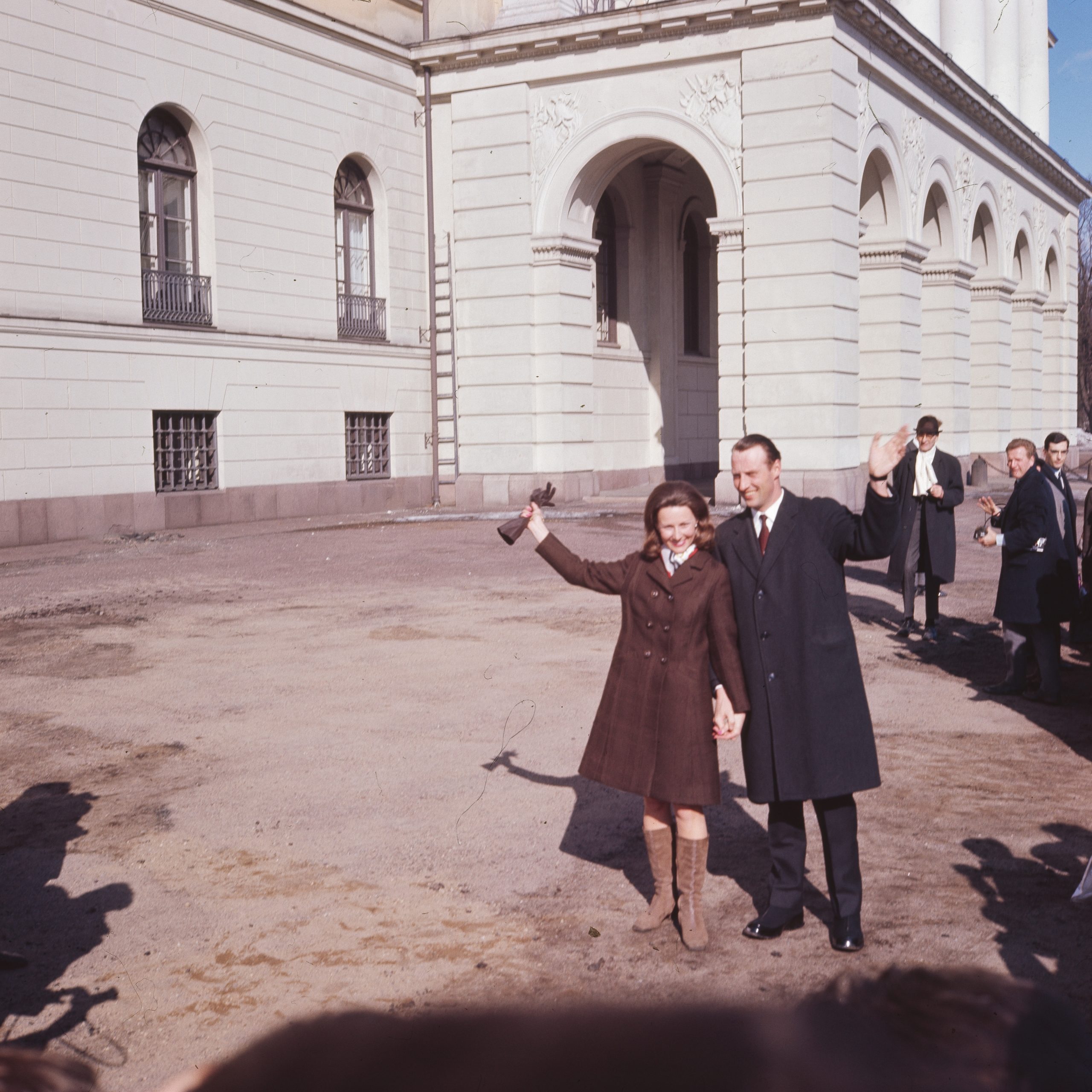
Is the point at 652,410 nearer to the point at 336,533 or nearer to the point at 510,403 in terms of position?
the point at 510,403

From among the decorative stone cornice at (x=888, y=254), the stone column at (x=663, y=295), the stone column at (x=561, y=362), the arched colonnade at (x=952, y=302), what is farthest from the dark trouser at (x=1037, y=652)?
the stone column at (x=663, y=295)

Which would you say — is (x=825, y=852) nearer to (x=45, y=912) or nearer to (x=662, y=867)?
(x=662, y=867)

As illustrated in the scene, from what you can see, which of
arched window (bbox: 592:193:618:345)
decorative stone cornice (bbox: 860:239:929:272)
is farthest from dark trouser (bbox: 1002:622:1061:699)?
arched window (bbox: 592:193:618:345)

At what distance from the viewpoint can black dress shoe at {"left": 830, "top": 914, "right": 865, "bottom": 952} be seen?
187 inches

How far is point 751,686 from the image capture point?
495cm

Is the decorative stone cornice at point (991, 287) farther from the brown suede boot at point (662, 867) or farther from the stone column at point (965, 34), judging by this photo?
the brown suede boot at point (662, 867)

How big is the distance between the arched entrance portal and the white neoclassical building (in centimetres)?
8

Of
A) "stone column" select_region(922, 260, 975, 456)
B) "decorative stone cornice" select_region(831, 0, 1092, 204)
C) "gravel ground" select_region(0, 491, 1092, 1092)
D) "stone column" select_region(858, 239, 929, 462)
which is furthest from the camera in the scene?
"stone column" select_region(922, 260, 975, 456)

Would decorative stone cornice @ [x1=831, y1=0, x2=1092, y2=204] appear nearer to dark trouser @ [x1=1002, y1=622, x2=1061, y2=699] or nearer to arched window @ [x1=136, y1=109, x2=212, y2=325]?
arched window @ [x1=136, y1=109, x2=212, y2=325]

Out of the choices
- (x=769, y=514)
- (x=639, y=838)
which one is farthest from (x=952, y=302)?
(x=769, y=514)

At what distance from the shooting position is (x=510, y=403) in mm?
24969

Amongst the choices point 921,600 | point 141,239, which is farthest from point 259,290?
point 921,600

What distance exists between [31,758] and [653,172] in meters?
23.9

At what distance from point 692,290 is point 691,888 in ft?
92.1
